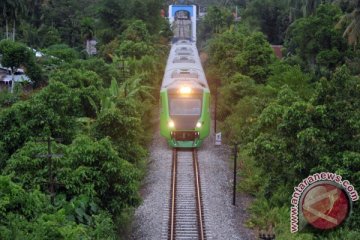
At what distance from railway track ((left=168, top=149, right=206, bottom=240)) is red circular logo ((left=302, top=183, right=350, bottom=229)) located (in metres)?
3.96

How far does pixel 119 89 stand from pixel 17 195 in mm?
14121

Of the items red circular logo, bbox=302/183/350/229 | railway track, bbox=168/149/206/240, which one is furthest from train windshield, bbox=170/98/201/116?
red circular logo, bbox=302/183/350/229

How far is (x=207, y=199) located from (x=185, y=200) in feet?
2.72

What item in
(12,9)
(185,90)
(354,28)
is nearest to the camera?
(185,90)

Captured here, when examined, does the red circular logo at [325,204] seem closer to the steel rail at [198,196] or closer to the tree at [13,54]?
the steel rail at [198,196]

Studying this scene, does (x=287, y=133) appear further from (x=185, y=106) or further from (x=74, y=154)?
(x=185, y=106)

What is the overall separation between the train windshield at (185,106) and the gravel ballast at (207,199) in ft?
6.62

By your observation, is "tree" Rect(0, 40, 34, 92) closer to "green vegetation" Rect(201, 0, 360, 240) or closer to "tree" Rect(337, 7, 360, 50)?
"green vegetation" Rect(201, 0, 360, 240)

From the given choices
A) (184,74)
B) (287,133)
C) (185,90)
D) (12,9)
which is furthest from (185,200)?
(12,9)

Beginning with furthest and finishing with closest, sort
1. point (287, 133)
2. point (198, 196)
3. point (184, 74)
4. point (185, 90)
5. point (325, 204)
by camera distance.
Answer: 1. point (184, 74)
2. point (185, 90)
3. point (198, 196)
4. point (287, 133)
5. point (325, 204)

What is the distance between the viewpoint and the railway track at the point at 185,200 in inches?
724

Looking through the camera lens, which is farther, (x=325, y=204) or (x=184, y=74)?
(x=184, y=74)

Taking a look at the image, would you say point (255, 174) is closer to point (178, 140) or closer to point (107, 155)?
point (178, 140)

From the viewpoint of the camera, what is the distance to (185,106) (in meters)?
26.0
